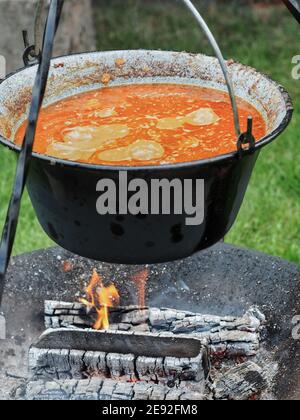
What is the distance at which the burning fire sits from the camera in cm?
312

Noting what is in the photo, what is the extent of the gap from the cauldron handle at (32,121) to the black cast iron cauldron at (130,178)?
7 cm

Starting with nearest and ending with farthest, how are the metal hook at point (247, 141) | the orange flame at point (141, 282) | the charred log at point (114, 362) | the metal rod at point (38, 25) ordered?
the metal hook at point (247, 141) < the metal rod at point (38, 25) < the charred log at point (114, 362) < the orange flame at point (141, 282)

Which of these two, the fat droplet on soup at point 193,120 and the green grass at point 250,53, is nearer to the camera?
Answer: the fat droplet on soup at point 193,120

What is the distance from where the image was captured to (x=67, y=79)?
2619 millimetres

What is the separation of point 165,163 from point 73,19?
428 cm

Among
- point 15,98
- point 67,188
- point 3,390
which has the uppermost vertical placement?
point 15,98

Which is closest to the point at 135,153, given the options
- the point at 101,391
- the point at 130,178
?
the point at 130,178

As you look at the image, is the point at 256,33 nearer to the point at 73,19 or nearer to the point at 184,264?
the point at 73,19

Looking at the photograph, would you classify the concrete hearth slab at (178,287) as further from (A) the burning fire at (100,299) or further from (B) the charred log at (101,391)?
(B) the charred log at (101,391)

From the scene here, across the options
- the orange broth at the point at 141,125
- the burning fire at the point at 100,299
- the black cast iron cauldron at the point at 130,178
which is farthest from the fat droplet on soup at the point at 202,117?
the burning fire at the point at 100,299

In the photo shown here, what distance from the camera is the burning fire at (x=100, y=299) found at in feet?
10.2

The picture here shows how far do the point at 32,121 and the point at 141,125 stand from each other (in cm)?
50

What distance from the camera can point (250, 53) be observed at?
6.89m

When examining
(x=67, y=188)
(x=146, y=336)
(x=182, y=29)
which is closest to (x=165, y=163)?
(x=67, y=188)
